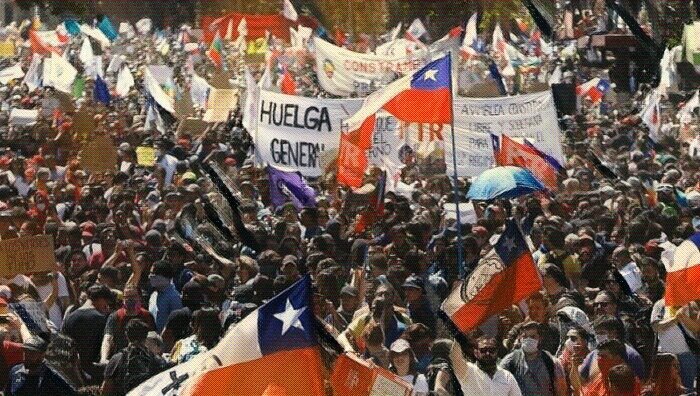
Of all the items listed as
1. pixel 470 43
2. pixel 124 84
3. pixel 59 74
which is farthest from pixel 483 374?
pixel 470 43

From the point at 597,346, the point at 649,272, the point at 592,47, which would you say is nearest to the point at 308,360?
the point at 597,346

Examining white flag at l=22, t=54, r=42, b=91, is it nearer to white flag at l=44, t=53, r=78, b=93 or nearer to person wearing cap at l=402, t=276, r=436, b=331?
white flag at l=44, t=53, r=78, b=93

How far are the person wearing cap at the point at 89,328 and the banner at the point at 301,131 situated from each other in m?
5.88

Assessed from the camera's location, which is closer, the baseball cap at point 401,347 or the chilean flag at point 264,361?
the chilean flag at point 264,361

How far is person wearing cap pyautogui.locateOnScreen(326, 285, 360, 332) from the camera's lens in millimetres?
9281

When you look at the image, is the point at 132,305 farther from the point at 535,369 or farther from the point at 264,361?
the point at 264,361

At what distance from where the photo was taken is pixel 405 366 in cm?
798

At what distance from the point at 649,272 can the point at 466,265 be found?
1673 mm

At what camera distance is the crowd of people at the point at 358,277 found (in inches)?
316

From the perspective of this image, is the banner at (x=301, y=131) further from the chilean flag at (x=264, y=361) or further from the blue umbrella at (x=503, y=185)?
the chilean flag at (x=264, y=361)

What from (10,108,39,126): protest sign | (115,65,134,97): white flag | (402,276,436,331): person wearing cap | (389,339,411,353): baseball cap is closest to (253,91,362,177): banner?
(402,276,436,331): person wearing cap

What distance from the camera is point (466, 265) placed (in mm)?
11852

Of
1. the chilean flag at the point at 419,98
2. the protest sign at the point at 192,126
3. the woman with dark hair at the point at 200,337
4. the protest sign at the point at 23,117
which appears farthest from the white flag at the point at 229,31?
the woman with dark hair at the point at 200,337

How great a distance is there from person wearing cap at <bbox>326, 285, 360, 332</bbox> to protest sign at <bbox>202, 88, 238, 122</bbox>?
533 inches
